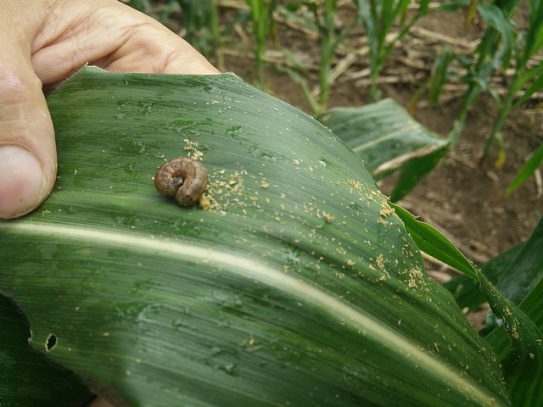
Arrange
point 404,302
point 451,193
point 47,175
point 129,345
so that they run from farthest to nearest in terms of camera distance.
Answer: point 451,193, point 47,175, point 404,302, point 129,345

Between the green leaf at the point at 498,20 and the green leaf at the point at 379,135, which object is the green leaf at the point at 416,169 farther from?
the green leaf at the point at 498,20

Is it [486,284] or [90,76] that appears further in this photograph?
[90,76]

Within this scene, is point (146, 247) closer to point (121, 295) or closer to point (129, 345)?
point (121, 295)

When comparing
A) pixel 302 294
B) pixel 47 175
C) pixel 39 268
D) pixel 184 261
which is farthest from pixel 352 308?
pixel 47 175

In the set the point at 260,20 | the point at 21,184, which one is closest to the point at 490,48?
the point at 260,20

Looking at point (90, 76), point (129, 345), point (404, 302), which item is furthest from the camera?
point (90, 76)

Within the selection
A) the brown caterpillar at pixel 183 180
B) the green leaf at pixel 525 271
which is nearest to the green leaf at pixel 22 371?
the brown caterpillar at pixel 183 180

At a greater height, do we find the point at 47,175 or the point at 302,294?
the point at 302,294

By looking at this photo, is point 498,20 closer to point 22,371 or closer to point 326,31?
point 326,31
